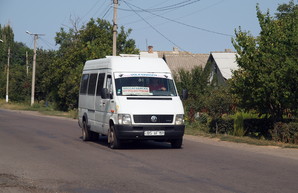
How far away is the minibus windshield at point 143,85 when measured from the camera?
15625 millimetres

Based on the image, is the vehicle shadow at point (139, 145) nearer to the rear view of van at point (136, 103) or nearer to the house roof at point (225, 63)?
the rear view of van at point (136, 103)

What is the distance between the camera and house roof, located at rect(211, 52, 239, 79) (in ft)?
175

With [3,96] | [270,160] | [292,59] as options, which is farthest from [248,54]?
[3,96]

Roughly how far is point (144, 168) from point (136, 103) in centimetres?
378

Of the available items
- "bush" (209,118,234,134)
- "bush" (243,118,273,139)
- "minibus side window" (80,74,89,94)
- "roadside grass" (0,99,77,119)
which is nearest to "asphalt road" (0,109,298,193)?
"minibus side window" (80,74,89,94)

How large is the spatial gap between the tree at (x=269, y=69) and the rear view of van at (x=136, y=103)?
4.79 m

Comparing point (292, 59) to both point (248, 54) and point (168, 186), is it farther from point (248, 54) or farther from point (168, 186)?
point (168, 186)

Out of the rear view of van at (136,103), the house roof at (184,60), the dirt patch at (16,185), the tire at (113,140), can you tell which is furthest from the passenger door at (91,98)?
the house roof at (184,60)

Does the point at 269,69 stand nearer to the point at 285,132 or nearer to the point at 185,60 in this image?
the point at 285,132

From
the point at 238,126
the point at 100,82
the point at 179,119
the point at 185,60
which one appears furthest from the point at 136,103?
the point at 185,60

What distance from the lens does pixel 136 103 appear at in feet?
49.3

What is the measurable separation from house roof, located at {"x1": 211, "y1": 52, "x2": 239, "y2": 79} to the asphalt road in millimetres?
36427

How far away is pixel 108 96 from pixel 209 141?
203 inches

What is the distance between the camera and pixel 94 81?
59.2 feet
